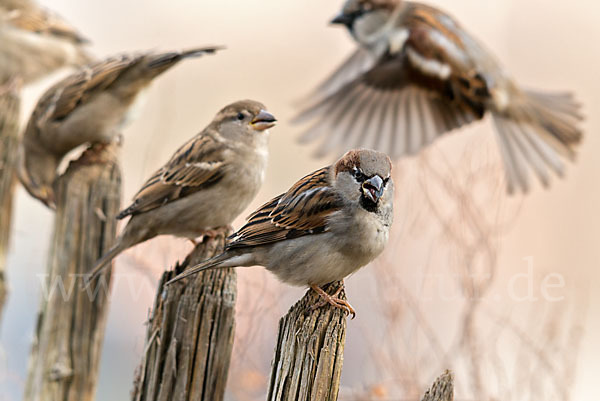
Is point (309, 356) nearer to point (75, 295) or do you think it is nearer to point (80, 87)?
point (75, 295)

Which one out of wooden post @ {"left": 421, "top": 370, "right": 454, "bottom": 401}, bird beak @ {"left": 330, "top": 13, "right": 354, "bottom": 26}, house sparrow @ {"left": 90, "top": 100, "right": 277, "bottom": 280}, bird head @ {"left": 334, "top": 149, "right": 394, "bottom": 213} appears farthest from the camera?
bird beak @ {"left": 330, "top": 13, "right": 354, "bottom": 26}

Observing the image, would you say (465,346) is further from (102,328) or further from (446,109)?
(102,328)

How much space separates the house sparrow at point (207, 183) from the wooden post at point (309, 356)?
35.3 inches

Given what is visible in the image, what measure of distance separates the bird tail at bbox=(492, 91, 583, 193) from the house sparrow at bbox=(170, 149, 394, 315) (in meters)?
2.46

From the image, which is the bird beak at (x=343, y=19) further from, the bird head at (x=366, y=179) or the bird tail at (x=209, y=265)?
the bird tail at (x=209, y=265)

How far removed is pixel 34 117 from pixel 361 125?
191 cm

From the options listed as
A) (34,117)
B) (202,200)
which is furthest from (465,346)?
(34,117)

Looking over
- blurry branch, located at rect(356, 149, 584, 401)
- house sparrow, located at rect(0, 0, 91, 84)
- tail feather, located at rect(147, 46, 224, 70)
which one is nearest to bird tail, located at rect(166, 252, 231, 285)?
tail feather, located at rect(147, 46, 224, 70)

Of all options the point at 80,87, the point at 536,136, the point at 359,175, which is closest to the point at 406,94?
the point at 536,136

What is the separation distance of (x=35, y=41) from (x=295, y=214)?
3.93 metres

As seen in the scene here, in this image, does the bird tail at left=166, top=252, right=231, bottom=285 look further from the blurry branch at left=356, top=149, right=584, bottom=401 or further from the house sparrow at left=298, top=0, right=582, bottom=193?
the house sparrow at left=298, top=0, right=582, bottom=193

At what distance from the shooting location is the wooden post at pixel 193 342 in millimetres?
2033

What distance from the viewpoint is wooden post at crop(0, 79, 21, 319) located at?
3287mm

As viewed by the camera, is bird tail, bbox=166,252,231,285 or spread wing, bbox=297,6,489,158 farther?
spread wing, bbox=297,6,489,158
